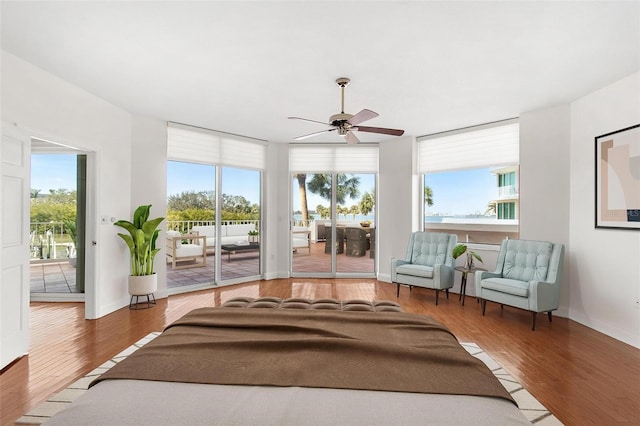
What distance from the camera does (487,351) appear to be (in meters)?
3.14

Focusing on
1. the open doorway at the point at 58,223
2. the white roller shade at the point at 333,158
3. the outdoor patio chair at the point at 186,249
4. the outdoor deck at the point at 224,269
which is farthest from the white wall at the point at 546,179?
the open doorway at the point at 58,223

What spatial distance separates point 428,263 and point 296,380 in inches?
170

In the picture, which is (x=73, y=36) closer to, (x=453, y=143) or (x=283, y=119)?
(x=283, y=119)

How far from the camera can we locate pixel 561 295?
13.9 ft

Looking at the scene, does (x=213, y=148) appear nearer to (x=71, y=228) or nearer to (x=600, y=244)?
(x=71, y=228)

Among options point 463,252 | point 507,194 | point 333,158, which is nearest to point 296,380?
point 463,252

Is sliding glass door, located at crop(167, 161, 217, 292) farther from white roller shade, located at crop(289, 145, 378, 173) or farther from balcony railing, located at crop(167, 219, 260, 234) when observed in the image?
white roller shade, located at crop(289, 145, 378, 173)

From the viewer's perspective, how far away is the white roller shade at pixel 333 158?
6.51m

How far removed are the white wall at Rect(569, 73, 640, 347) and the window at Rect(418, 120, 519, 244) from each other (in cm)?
87

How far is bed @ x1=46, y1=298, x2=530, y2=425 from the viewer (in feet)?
3.85

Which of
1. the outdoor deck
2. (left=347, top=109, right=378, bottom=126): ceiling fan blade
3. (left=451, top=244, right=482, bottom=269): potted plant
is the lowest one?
the outdoor deck

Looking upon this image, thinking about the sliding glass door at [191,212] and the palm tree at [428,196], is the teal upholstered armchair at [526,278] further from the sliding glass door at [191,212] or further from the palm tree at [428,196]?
the sliding glass door at [191,212]

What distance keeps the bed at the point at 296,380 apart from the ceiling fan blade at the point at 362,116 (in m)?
1.92

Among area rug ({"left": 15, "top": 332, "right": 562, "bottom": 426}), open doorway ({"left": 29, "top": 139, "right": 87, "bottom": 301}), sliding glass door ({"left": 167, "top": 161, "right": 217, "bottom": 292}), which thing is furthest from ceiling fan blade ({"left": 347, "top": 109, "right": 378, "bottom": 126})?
open doorway ({"left": 29, "top": 139, "right": 87, "bottom": 301})
